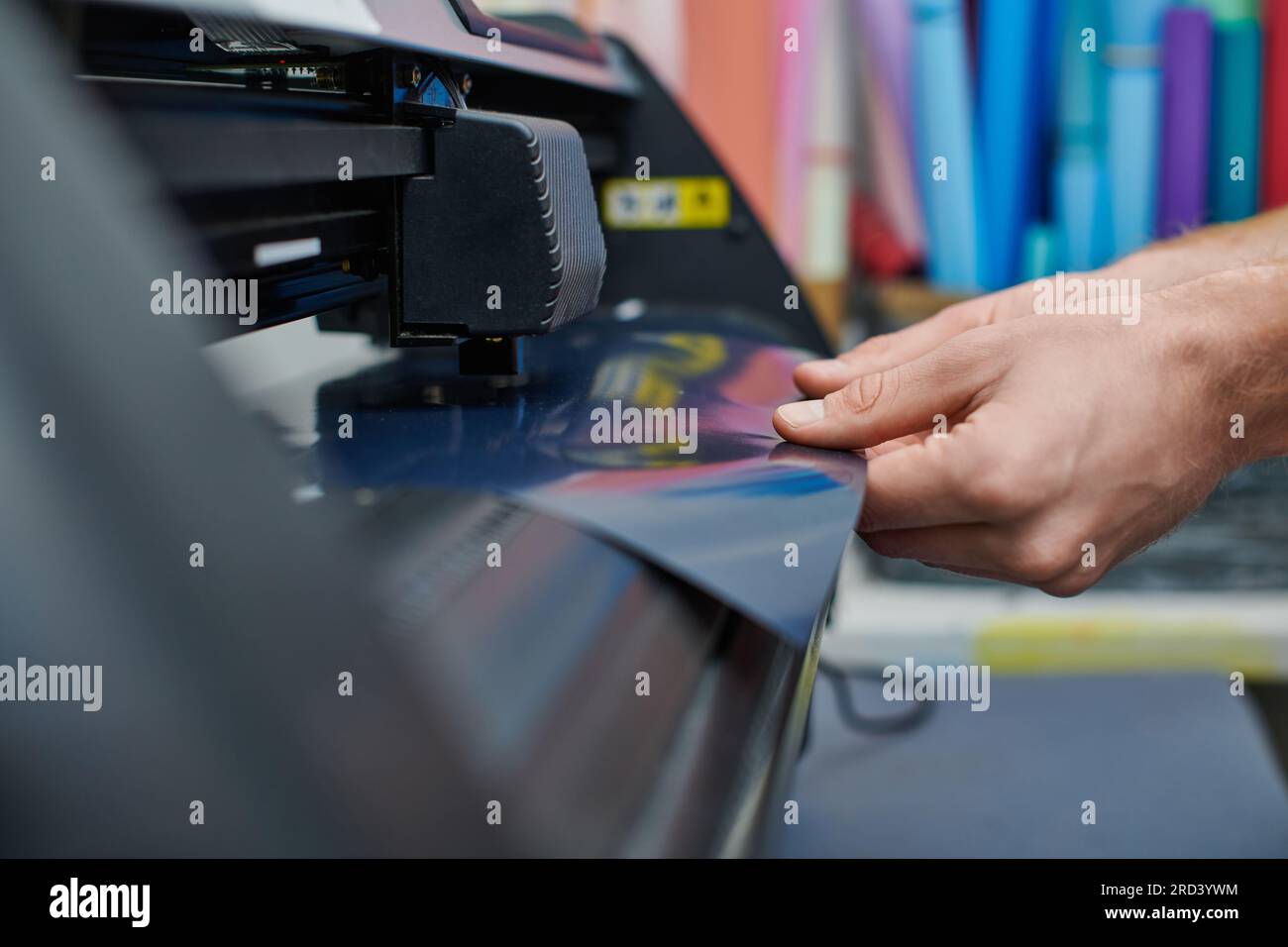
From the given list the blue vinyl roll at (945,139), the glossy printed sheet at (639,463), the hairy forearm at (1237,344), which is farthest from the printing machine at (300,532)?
the blue vinyl roll at (945,139)

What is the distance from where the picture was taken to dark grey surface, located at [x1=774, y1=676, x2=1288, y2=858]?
1.06 m

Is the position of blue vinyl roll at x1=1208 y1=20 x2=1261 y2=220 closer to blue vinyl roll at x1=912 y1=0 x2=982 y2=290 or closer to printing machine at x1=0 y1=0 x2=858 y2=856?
blue vinyl roll at x1=912 y1=0 x2=982 y2=290

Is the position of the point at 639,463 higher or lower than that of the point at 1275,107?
lower

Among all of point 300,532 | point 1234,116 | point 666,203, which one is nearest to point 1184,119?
point 1234,116

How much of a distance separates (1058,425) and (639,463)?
25 centimetres

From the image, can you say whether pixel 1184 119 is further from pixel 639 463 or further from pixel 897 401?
pixel 639 463

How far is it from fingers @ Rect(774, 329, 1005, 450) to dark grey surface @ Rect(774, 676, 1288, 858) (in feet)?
1.60

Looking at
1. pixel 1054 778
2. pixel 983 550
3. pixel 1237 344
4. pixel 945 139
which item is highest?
pixel 945 139

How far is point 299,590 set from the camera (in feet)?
0.94

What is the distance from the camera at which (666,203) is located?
1.09 meters

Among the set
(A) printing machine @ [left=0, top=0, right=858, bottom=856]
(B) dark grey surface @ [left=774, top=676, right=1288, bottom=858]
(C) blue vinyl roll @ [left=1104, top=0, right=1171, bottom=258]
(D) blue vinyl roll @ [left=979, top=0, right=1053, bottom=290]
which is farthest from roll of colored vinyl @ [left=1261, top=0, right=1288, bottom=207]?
(A) printing machine @ [left=0, top=0, right=858, bottom=856]

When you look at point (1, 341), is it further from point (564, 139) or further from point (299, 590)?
point (564, 139)

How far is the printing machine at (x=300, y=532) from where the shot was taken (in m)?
0.28
